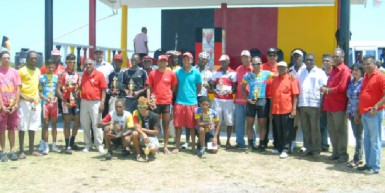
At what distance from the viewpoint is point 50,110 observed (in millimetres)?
7613

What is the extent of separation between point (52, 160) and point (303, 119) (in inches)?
165

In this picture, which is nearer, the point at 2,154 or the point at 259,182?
the point at 259,182

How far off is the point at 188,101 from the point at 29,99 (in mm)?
2641

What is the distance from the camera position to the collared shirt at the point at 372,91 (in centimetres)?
611

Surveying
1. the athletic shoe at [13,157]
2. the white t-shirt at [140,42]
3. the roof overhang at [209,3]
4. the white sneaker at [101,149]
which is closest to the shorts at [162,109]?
the white sneaker at [101,149]

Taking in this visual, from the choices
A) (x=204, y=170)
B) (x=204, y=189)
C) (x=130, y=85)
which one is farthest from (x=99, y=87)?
(x=204, y=189)

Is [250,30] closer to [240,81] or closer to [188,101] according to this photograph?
[240,81]

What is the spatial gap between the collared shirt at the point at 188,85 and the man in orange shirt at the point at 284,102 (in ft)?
4.31

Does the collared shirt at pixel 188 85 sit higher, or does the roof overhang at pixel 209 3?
the roof overhang at pixel 209 3

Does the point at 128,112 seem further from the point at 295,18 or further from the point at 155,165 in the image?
the point at 295,18

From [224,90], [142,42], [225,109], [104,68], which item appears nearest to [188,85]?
[224,90]

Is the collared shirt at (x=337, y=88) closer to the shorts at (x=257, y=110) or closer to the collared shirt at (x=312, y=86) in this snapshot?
the collared shirt at (x=312, y=86)

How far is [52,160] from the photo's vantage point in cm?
711

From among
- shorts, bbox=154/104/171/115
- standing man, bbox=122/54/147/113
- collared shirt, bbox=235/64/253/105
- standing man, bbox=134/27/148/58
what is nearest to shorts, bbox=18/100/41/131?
standing man, bbox=122/54/147/113
